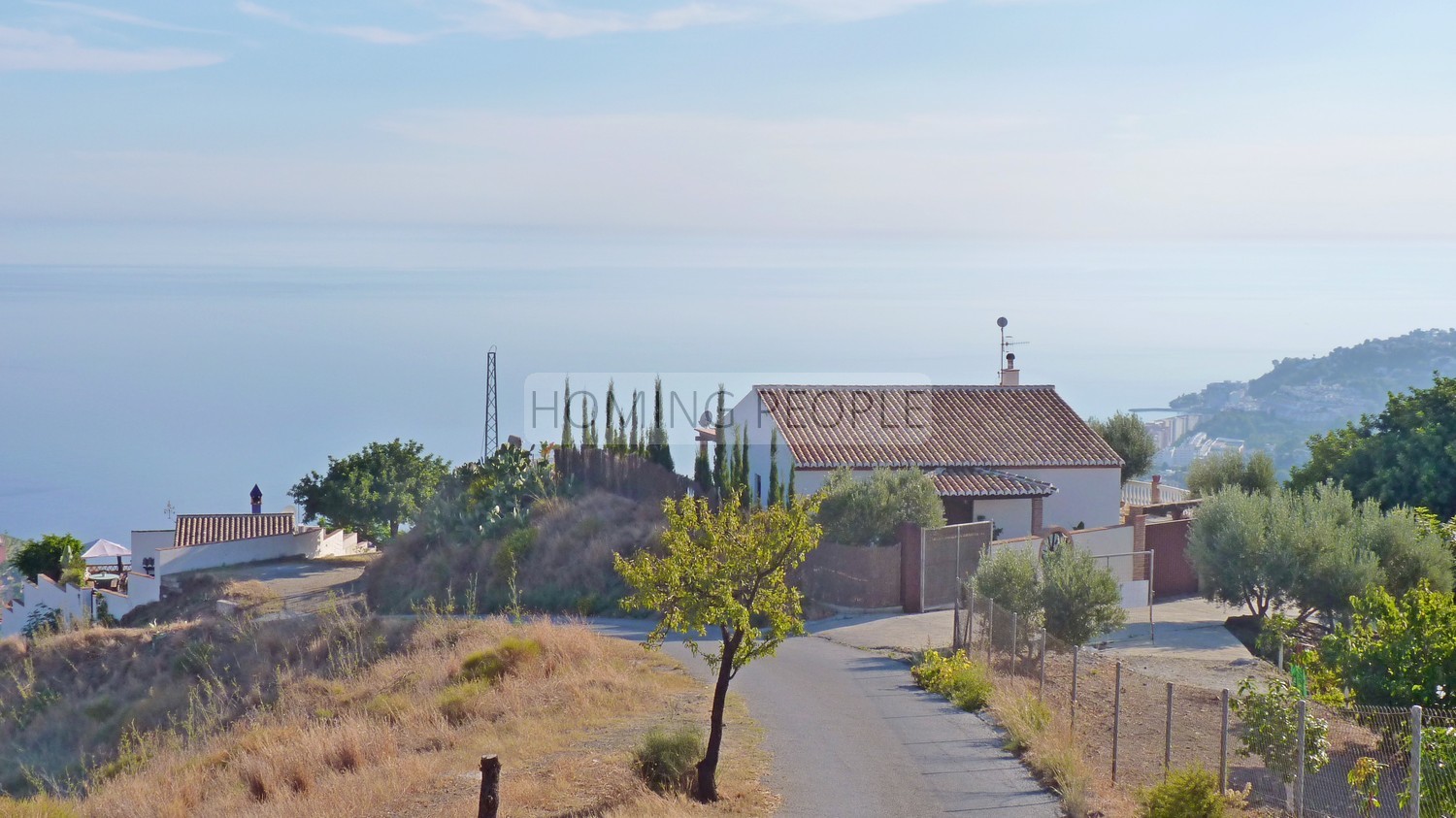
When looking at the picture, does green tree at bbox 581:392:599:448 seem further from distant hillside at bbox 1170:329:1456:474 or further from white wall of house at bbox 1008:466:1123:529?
distant hillside at bbox 1170:329:1456:474

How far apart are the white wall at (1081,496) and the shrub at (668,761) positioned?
1002 inches

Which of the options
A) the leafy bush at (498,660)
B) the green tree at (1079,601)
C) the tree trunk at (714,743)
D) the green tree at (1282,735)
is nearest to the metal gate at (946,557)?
the green tree at (1079,601)

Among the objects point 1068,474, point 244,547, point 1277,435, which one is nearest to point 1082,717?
point 1068,474

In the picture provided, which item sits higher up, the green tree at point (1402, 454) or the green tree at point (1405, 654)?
the green tree at point (1402, 454)

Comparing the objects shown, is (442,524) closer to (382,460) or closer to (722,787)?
(382,460)

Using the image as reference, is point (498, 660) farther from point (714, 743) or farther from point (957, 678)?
point (714, 743)

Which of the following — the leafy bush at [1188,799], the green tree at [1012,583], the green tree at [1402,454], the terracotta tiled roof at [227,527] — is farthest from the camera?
the terracotta tiled roof at [227,527]

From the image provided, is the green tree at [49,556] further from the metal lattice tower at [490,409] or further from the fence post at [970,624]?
the fence post at [970,624]

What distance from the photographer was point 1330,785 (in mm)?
13414

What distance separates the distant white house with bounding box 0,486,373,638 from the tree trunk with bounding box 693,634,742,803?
105 feet

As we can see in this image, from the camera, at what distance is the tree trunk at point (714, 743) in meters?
12.5

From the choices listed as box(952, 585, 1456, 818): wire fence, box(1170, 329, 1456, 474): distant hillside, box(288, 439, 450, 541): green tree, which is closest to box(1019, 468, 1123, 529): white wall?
box(952, 585, 1456, 818): wire fence

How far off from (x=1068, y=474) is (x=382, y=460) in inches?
1135

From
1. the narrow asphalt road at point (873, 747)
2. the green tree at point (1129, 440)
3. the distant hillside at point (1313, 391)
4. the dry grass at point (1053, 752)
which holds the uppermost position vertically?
the distant hillside at point (1313, 391)
